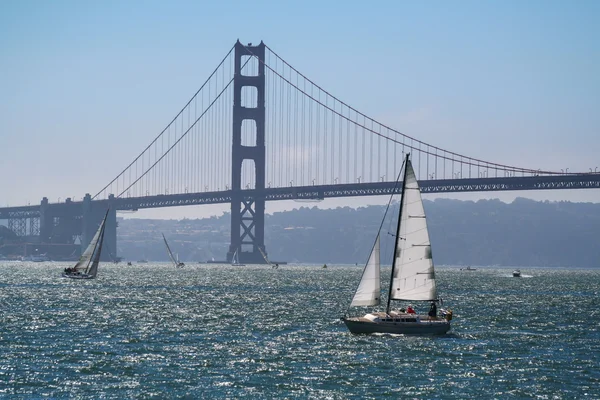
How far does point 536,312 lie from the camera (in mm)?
56312

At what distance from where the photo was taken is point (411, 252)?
41.3 metres

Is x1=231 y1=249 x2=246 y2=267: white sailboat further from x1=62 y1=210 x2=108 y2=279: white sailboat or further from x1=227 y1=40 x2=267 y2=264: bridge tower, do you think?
x1=62 y1=210 x2=108 y2=279: white sailboat

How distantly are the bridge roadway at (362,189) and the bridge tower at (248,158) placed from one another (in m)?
1.36

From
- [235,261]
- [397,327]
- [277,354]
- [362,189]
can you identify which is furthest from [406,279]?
[235,261]

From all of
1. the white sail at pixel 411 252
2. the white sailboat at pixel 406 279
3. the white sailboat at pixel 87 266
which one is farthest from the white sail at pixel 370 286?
the white sailboat at pixel 87 266

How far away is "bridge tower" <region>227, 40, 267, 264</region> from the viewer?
151000 millimetres

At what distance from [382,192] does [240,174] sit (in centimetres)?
2790

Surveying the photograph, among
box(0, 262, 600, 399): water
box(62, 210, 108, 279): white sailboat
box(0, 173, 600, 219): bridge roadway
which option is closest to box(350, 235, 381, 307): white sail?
box(0, 262, 600, 399): water

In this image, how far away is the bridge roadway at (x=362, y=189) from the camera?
120062 mm

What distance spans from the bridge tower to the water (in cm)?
9154

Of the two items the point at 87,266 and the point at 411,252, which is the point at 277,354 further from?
the point at 87,266

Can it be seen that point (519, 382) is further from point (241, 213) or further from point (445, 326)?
point (241, 213)

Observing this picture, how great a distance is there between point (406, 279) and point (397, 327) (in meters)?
1.90

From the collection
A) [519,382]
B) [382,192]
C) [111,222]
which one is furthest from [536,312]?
[111,222]
